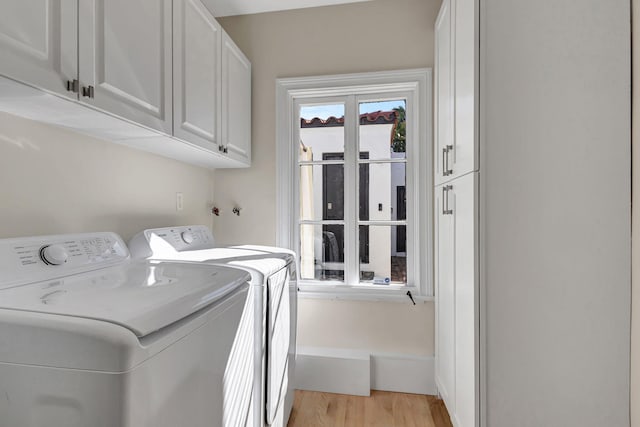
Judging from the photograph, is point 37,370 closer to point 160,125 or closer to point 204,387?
point 204,387

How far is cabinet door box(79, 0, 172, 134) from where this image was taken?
3.35 feet

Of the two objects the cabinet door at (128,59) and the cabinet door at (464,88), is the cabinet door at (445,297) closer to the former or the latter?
the cabinet door at (464,88)

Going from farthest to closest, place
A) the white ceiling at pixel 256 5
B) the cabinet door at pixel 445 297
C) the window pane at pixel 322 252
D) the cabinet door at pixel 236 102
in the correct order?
the window pane at pixel 322 252 → the white ceiling at pixel 256 5 → the cabinet door at pixel 236 102 → the cabinet door at pixel 445 297

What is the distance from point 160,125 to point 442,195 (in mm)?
1415

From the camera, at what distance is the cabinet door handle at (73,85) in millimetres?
951

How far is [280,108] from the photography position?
2.36 m

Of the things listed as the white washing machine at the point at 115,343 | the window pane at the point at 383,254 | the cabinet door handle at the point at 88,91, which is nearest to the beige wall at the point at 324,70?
the window pane at the point at 383,254

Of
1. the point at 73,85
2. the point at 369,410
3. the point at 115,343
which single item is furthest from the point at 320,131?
the point at 115,343

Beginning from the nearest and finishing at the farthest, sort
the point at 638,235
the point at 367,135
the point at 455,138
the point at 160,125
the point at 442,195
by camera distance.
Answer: the point at 638,235, the point at 160,125, the point at 455,138, the point at 442,195, the point at 367,135

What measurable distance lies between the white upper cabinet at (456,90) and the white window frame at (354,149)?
234 millimetres

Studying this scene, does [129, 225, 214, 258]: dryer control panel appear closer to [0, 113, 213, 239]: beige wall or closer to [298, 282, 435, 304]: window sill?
[0, 113, 213, 239]: beige wall

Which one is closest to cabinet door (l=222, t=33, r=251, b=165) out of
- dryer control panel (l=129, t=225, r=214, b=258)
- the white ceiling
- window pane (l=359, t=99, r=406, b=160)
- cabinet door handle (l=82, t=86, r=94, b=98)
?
the white ceiling

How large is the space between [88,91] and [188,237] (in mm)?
973

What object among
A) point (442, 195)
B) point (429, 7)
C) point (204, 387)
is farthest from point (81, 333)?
point (429, 7)
